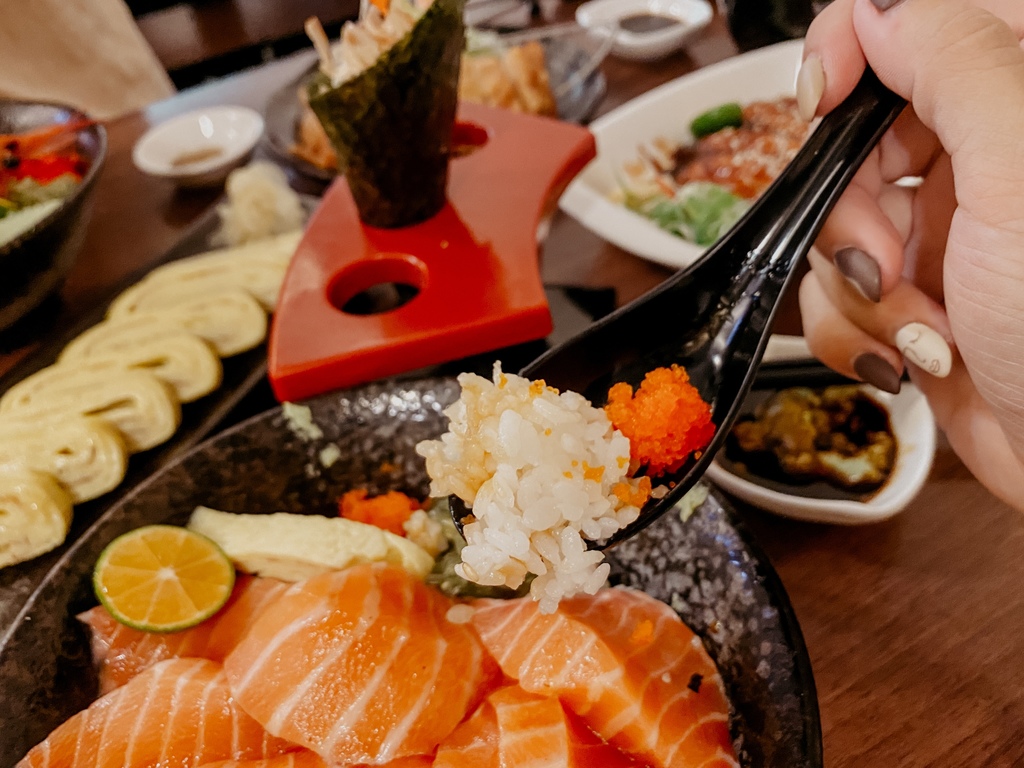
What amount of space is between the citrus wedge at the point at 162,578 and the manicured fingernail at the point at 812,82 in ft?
3.52

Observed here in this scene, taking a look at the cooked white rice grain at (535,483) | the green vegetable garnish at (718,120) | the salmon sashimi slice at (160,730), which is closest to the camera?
the cooked white rice grain at (535,483)

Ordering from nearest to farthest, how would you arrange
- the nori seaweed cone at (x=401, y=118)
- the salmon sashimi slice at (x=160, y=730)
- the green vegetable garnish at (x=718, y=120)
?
1. the salmon sashimi slice at (x=160, y=730)
2. the nori seaweed cone at (x=401, y=118)
3. the green vegetable garnish at (x=718, y=120)

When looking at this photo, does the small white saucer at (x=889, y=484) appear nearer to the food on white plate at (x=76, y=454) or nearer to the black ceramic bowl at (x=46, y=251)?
the food on white plate at (x=76, y=454)

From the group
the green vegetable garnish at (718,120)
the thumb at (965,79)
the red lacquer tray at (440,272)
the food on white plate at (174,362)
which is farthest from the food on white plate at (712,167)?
the food on white plate at (174,362)

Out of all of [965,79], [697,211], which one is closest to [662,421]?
[965,79]

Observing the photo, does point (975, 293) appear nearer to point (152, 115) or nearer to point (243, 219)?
point (243, 219)

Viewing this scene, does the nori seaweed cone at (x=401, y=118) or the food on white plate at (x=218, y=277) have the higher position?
the nori seaweed cone at (x=401, y=118)

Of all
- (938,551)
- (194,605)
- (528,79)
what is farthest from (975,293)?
(528,79)

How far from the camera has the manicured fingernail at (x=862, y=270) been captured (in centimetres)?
105

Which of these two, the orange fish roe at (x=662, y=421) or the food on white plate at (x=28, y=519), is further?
the food on white plate at (x=28, y=519)

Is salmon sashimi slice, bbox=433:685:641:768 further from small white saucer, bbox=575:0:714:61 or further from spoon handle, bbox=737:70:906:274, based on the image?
small white saucer, bbox=575:0:714:61

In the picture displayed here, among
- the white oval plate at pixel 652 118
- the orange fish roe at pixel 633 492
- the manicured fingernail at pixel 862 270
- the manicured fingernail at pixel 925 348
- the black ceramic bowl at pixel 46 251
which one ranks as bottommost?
the white oval plate at pixel 652 118

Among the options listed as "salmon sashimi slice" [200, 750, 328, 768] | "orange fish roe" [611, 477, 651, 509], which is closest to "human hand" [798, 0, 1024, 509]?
"orange fish roe" [611, 477, 651, 509]

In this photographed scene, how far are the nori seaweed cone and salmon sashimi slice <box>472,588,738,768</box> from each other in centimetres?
82
